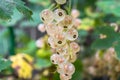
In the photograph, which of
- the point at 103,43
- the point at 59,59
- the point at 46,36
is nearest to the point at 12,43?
the point at 46,36

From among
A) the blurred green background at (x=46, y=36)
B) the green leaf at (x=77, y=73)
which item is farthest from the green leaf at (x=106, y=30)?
the green leaf at (x=77, y=73)

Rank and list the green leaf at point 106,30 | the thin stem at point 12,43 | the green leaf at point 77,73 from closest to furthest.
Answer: the green leaf at point 77,73 → the green leaf at point 106,30 → the thin stem at point 12,43

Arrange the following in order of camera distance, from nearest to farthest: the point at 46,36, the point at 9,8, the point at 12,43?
1. the point at 9,8
2. the point at 46,36
3. the point at 12,43

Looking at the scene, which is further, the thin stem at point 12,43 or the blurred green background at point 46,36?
the thin stem at point 12,43

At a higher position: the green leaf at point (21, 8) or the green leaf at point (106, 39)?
the green leaf at point (21, 8)

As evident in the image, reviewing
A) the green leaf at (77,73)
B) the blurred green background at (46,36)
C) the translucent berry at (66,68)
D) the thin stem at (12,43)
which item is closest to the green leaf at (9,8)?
the blurred green background at (46,36)

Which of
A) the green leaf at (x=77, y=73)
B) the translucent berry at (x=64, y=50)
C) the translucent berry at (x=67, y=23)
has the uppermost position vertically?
the translucent berry at (x=67, y=23)

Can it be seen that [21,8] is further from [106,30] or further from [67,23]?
[106,30]

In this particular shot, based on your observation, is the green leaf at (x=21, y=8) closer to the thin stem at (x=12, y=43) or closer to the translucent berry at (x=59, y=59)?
the translucent berry at (x=59, y=59)

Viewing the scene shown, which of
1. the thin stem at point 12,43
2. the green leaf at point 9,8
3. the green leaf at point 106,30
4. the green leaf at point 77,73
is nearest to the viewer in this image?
the green leaf at point 9,8
